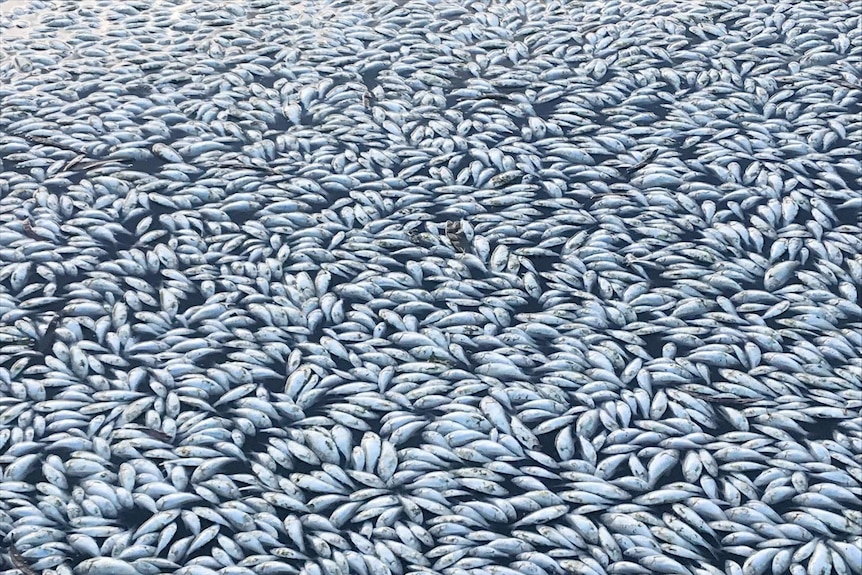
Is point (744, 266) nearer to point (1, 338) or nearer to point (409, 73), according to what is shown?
point (409, 73)

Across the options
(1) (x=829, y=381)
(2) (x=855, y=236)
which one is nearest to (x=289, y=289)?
(1) (x=829, y=381)

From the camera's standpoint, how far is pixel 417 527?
491 cm

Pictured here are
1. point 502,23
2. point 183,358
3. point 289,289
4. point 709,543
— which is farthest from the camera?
point 502,23

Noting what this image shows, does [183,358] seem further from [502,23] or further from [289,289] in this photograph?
[502,23]

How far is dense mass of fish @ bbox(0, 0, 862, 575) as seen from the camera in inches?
195

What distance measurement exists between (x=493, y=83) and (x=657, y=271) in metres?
3.24

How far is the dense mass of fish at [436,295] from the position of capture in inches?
195

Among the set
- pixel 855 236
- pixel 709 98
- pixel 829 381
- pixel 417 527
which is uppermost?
pixel 709 98

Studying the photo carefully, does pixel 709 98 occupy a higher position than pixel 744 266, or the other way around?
pixel 709 98

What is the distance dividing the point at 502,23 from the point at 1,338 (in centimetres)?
666

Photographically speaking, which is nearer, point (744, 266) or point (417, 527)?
point (417, 527)

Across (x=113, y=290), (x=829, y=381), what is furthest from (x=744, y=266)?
(x=113, y=290)

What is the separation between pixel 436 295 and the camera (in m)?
6.48

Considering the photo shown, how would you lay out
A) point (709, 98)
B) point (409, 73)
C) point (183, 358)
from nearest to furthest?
point (183, 358)
point (709, 98)
point (409, 73)
